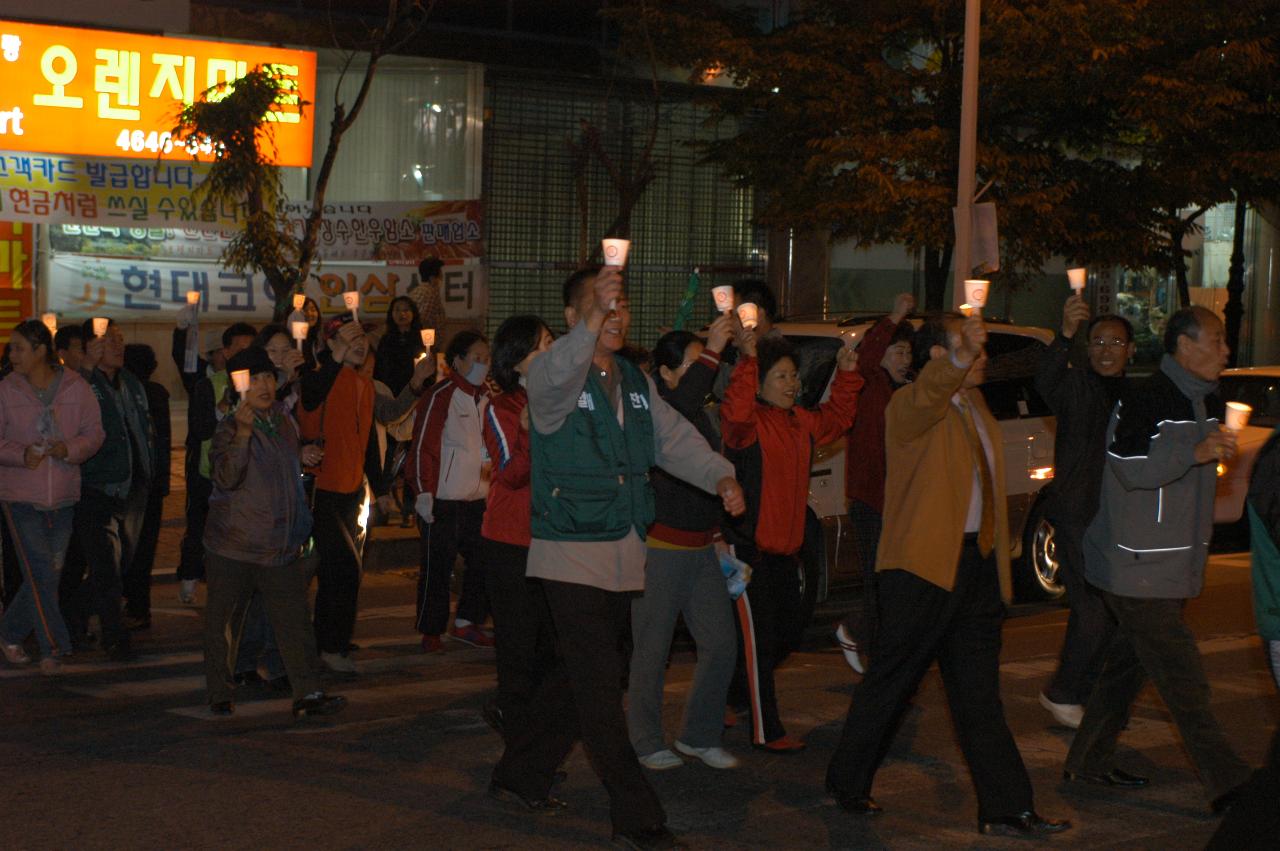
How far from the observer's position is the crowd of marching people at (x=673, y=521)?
582cm

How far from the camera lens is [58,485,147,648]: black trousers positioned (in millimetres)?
9312

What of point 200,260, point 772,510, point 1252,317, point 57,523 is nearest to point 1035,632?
point 772,510

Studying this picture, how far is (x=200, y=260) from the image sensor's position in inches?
693

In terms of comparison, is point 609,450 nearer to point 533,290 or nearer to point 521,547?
point 521,547

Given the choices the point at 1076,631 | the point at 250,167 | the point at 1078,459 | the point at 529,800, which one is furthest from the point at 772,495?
the point at 250,167

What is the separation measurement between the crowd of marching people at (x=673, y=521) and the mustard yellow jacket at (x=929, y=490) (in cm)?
1

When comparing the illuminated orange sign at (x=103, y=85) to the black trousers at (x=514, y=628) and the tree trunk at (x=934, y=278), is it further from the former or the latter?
the black trousers at (x=514, y=628)

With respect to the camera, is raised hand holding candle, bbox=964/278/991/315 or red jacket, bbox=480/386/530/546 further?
red jacket, bbox=480/386/530/546

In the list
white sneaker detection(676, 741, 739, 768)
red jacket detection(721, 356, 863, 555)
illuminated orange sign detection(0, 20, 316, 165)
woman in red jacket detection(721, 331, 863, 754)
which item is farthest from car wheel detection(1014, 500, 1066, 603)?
illuminated orange sign detection(0, 20, 316, 165)

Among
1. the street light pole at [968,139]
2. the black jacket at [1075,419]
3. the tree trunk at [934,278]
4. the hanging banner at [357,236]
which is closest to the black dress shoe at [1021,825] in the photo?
the black jacket at [1075,419]

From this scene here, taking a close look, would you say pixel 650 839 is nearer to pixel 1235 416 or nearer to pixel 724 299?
pixel 724 299

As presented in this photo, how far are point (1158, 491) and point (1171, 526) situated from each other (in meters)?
0.14

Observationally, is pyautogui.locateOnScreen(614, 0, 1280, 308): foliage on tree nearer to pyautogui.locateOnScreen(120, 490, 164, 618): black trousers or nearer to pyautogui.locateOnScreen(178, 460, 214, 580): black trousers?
pyautogui.locateOnScreen(178, 460, 214, 580): black trousers

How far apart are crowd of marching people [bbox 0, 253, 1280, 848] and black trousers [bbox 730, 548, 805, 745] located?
0.04 ft
